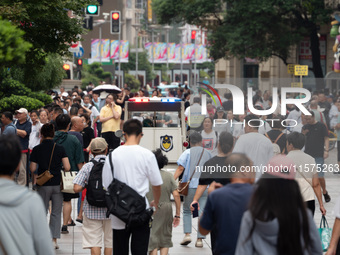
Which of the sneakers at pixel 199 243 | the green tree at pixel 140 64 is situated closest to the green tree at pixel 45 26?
the sneakers at pixel 199 243

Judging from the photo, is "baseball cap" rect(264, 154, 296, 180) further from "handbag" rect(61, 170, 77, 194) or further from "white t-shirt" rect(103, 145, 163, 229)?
"handbag" rect(61, 170, 77, 194)

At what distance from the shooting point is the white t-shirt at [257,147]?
7910 mm

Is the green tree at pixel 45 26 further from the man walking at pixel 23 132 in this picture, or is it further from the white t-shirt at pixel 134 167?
the man walking at pixel 23 132

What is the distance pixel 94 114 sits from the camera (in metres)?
21.6

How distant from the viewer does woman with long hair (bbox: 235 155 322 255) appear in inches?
189

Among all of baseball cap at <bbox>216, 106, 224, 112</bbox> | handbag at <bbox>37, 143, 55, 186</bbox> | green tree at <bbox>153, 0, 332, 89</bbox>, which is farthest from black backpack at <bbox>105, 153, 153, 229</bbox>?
green tree at <bbox>153, 0, 332, 89</bbox>

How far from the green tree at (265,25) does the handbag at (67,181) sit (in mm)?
27488

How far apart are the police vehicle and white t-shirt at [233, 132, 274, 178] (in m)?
7.66

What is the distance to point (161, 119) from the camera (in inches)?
654

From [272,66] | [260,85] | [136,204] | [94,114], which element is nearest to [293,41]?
[272,66]

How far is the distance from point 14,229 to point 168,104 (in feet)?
38.7

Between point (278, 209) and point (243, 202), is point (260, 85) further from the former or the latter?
point (278, 209)

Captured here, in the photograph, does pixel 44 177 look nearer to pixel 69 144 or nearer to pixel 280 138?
pixel 69 144

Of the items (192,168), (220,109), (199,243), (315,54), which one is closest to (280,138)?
(220,109)
